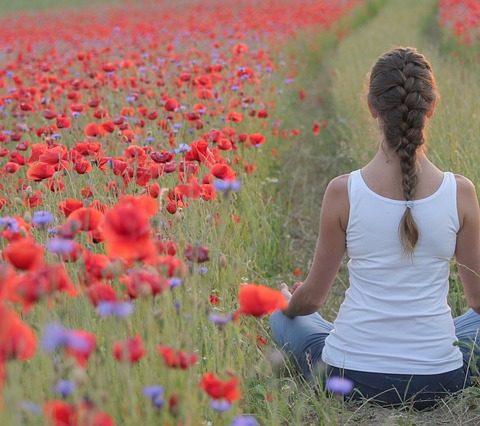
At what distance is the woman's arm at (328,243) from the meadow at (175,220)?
232 millimetres

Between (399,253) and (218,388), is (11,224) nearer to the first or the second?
(218,388)

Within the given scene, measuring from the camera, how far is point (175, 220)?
2973 millimetres

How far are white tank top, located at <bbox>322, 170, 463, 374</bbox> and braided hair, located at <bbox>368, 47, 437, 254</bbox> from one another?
0.07 meters

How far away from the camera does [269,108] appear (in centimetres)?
630

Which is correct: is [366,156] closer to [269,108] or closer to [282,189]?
[282,189]

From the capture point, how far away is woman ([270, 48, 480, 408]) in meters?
2.56

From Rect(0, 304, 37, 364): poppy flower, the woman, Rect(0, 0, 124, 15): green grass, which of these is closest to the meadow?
Rect(0, 304, 37, 364): poppy flower

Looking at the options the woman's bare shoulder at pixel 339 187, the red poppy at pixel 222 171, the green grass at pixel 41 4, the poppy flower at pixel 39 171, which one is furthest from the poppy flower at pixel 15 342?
the green grass at pixel 41 4

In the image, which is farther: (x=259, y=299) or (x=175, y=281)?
(x=175, y=281)

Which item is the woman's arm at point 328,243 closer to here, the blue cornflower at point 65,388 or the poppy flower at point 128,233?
the poppy flower at point 128,233

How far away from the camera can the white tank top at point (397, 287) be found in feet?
8.57

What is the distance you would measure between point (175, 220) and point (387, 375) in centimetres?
82

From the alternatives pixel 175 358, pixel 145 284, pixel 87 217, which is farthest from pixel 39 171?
pixel 175 358

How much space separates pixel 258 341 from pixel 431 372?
0.63 metres
